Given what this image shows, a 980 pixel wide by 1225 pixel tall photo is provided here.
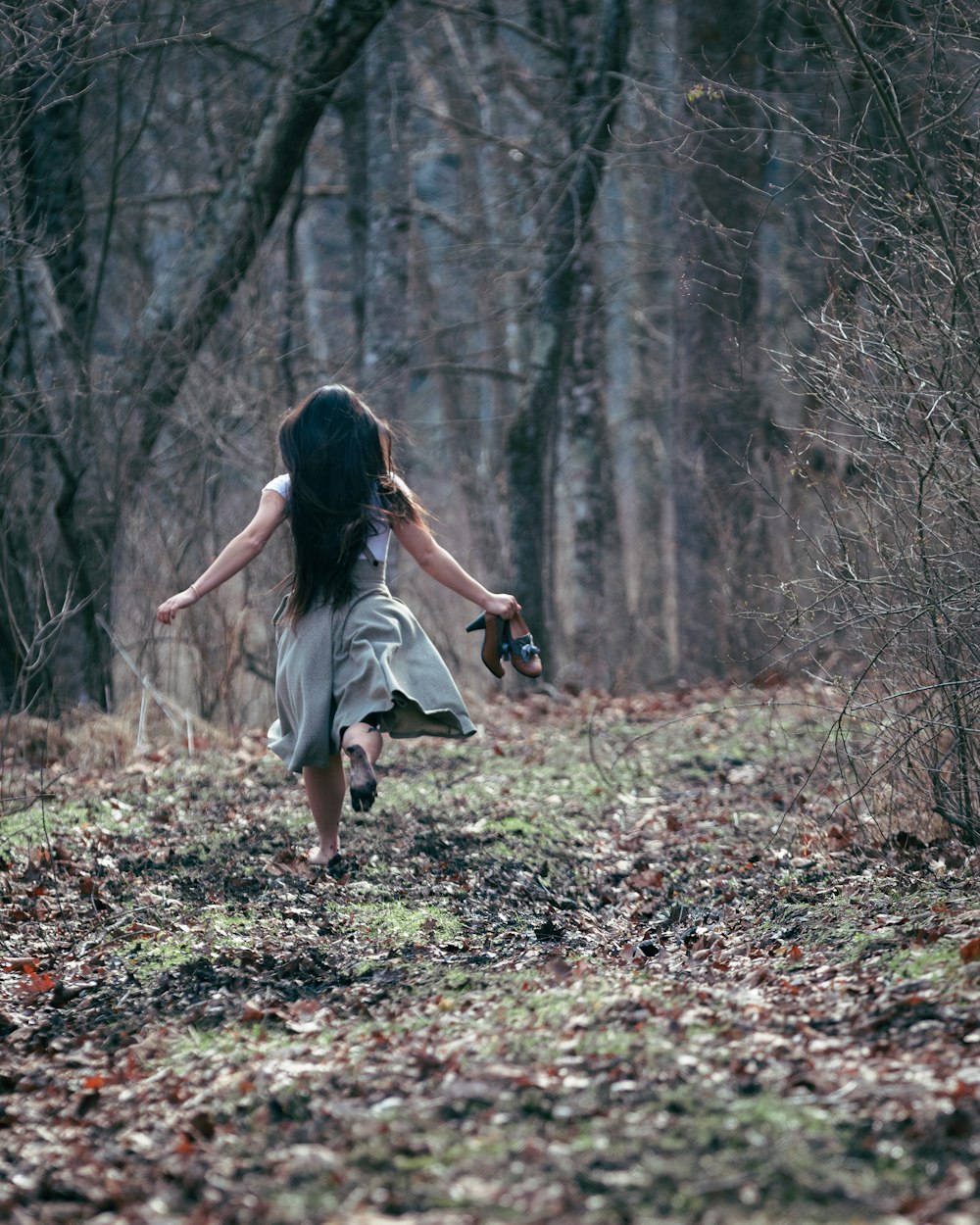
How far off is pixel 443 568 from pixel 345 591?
46cm

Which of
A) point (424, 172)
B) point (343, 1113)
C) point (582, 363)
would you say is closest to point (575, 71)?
point (582, 363)

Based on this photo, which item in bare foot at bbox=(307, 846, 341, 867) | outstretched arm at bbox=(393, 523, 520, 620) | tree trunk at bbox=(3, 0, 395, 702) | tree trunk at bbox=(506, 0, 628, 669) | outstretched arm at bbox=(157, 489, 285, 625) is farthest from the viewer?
tree trunk at bbox=(506, 0, 628, 669)

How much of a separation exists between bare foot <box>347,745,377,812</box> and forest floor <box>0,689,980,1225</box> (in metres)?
0.47

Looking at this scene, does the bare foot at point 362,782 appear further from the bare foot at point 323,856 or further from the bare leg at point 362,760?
the bare foot at point 323,856

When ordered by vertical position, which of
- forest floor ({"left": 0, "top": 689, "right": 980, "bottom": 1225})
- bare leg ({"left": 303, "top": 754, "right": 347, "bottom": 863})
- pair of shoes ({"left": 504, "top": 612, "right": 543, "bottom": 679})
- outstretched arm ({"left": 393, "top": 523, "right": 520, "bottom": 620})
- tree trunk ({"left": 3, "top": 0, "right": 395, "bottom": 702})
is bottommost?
forest floor ({"left": 0, "top": 689, "right": 980, "bottom": 1225})

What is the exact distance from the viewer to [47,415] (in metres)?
10.1

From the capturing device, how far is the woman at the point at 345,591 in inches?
244

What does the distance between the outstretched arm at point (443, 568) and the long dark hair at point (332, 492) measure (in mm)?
92

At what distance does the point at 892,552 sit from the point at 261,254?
758cm

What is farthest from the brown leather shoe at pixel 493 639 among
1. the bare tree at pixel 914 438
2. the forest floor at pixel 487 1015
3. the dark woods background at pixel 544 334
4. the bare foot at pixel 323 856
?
the bare tree at pixel 914 438

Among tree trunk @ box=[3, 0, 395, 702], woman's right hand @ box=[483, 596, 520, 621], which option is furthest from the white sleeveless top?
tree trunk @ box=[3, 0, 395, 702]

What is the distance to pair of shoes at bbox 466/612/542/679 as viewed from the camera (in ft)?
20.9

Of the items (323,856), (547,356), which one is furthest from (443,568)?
(547,356)

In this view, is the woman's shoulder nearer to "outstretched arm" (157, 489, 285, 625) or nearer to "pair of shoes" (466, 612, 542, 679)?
"outstretched arm" (157, 489, 285, 625)
